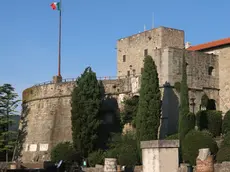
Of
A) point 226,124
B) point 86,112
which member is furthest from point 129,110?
point 226,124

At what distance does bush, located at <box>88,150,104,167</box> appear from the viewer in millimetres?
36094

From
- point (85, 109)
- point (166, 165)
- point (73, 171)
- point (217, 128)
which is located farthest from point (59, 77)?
point (166, 165)

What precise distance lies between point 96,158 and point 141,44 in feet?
49.7

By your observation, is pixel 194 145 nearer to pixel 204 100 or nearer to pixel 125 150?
pixel 125 150

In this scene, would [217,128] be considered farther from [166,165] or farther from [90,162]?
[166,165]

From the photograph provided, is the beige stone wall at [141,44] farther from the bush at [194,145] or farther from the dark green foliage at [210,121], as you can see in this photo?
the bush at [194,145]

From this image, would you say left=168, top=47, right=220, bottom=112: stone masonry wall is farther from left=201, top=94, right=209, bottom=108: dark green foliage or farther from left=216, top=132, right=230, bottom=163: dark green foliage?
left=216, top=132, right=230, bottom=163: dark green foliage

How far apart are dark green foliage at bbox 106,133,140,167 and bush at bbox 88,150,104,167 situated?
112 centimetres

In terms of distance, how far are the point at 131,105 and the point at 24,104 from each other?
14.6 metres

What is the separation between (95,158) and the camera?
36500mm

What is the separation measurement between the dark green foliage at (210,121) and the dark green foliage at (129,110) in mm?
5717

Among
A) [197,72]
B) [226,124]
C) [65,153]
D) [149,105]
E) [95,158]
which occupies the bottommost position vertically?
[95,158]

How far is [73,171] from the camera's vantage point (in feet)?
68.0

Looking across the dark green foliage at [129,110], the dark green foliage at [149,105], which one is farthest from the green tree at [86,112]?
the dark green foliage at [149,105]
